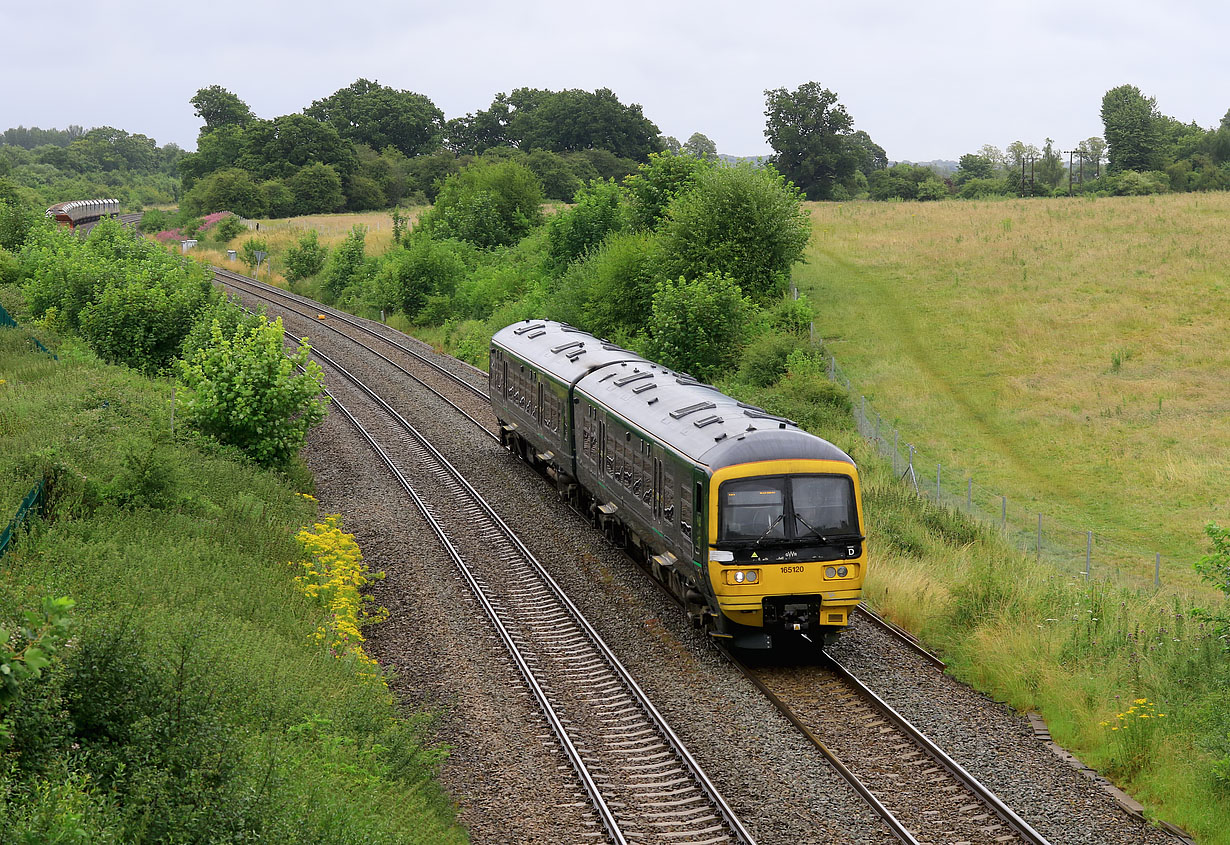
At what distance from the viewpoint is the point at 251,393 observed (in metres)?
21.6

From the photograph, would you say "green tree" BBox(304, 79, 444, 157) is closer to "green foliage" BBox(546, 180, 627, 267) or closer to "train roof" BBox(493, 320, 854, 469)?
"green foliage" BBox(546, 180, 627, 267)

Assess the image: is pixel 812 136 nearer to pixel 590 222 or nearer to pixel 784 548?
pixel 590 222

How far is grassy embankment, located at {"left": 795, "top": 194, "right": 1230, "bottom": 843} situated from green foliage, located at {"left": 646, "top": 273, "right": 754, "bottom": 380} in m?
5.34

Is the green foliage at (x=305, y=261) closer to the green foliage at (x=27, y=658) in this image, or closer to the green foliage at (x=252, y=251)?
the green foliage at (x=252, y=251)

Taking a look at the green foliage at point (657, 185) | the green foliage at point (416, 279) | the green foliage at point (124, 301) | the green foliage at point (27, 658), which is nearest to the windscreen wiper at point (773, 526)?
the green foliage at point (27, 658)

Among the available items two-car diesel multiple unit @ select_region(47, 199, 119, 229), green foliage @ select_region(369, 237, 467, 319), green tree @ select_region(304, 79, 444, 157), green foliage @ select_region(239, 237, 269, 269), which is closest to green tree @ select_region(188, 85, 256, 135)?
green tree @ select_region(304, 79, 444, 157)

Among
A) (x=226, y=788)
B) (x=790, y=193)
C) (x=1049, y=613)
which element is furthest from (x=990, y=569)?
(x=790, y=193)

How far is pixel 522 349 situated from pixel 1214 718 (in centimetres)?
1822

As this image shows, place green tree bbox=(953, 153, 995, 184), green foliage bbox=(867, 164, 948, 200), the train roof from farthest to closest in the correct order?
green tree bbox=(953, 153, 995, 184) < green foliage bbox=(867, 164, 948, 200) < the train roof

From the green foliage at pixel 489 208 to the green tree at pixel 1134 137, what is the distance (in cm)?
6141

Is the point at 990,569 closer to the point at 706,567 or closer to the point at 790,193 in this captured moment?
the point at 706,567

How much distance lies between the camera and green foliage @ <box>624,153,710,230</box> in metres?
45.9

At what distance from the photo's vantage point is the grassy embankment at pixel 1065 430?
13.1m

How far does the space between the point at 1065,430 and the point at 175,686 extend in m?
28.6
